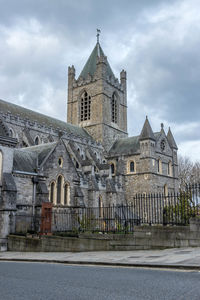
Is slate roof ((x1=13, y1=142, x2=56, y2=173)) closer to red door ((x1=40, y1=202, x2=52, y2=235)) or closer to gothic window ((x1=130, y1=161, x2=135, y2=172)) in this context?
red door ((x1=40, y1=202, x2=52, y2=235))

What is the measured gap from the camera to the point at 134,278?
780 cm

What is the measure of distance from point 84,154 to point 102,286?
39.0 meters

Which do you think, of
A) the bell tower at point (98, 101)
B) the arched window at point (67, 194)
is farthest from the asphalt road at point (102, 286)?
the bell tower at point (98, 101)

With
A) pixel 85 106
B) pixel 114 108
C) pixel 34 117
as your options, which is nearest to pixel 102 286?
pixel 34 117

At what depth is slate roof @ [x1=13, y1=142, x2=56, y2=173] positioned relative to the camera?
75.0 ft

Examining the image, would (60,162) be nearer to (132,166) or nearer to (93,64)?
(132,166)

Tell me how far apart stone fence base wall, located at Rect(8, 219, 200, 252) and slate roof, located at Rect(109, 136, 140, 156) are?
30211 millimetres

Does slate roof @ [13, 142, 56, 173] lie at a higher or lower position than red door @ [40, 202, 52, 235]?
higher

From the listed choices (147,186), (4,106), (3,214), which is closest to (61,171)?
(3,214)

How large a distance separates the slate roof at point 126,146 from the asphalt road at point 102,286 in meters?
38.3

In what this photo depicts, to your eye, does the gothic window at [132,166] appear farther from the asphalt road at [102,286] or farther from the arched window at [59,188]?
the asphalt road at [102,286]

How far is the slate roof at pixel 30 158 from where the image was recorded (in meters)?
22.9

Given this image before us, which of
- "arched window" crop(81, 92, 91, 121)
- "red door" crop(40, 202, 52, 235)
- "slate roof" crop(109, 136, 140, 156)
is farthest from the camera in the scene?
"arched window" crop(81, 92, 91, 121)

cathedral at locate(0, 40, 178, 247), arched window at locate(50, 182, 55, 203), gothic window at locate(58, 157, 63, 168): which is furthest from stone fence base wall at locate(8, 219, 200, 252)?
gothic window at locate(58, 157, 63, 168)
